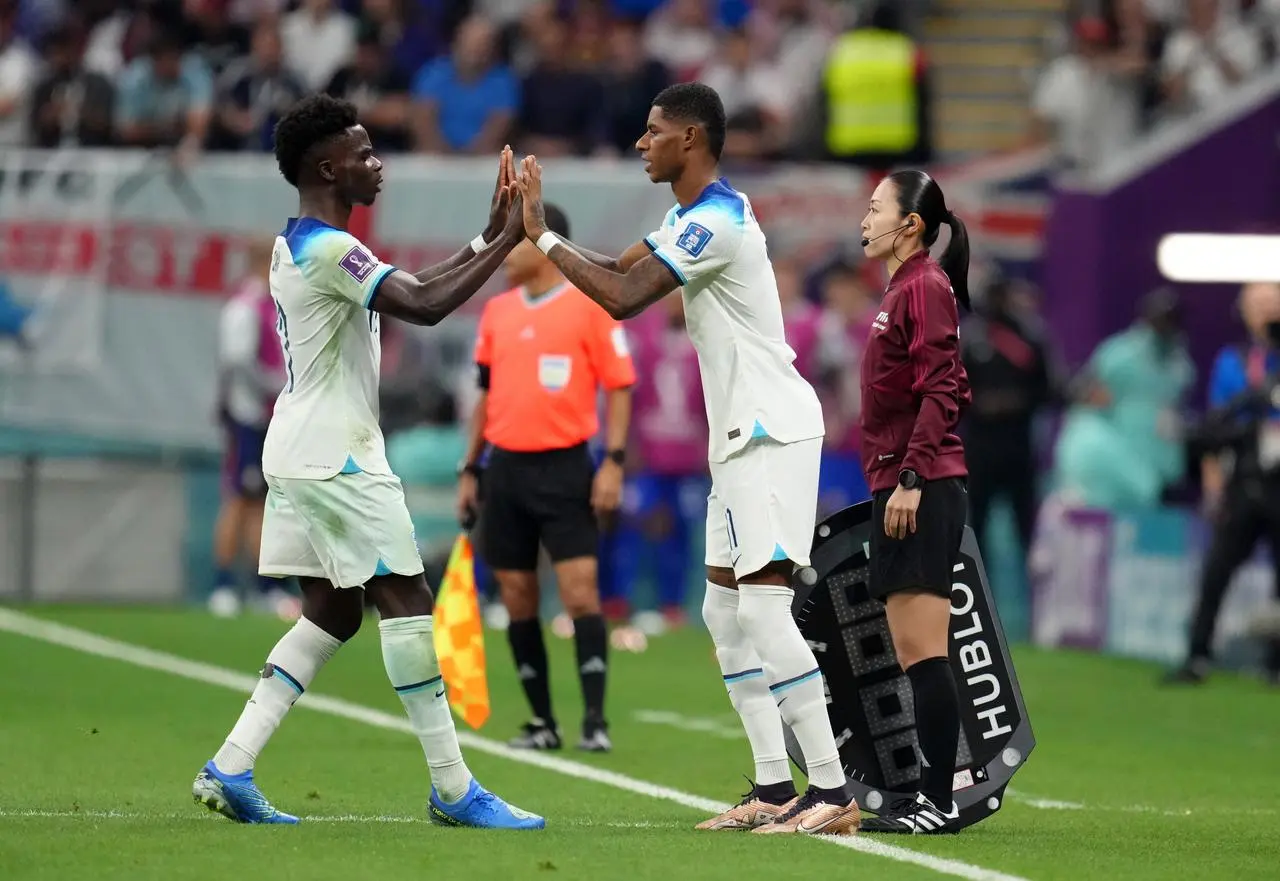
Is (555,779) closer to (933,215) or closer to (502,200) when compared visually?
(502,200)

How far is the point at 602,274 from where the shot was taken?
7535 mm

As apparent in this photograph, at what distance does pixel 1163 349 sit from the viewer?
16.0m

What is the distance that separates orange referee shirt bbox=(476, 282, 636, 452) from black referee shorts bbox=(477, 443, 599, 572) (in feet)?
0.25

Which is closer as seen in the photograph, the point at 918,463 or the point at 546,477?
the point at 918,463

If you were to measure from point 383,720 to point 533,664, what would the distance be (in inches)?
48.0

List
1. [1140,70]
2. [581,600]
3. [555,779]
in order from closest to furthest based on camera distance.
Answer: [555,779] → [581,600] → [1140,70]

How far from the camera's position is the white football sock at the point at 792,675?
24.8 feet

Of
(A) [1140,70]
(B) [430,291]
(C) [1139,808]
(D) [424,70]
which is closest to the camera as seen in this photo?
(B) [430,291]

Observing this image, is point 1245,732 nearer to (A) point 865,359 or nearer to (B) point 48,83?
(A) point 865,359

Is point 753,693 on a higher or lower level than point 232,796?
higher

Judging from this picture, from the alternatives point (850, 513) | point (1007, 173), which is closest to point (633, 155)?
point (1007, 173)

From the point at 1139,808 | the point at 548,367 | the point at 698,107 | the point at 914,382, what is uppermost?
the point at 698,107

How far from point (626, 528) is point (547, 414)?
6.26m

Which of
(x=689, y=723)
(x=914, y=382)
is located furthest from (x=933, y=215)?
(x=689, y=723)
